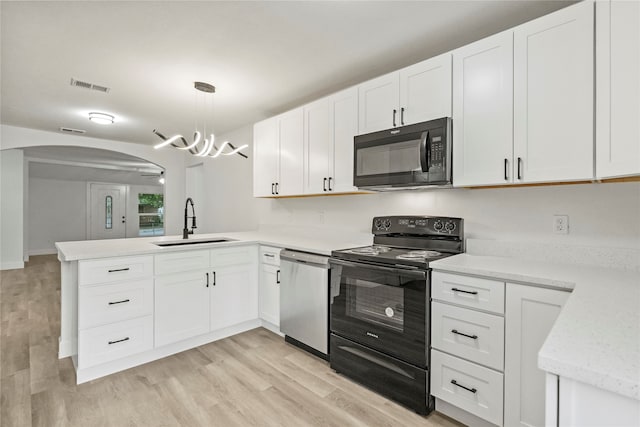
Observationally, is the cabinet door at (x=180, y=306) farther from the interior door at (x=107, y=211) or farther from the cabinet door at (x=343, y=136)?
the interior door at (x=107, y=211)

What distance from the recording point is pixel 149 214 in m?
11.0

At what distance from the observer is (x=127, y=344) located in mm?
2430

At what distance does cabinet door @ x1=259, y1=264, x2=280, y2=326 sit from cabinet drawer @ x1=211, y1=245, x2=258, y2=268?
0.55 ft

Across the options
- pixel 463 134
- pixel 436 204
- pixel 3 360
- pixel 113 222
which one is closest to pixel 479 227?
pixel 436 204

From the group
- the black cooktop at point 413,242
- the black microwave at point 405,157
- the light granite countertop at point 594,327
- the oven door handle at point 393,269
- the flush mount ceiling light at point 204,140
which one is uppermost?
the flush mount ceiling light at point 204,140

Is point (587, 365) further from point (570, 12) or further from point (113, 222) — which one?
point (113, 222)

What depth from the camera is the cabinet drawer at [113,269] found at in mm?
2227

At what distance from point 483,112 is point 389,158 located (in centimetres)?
68

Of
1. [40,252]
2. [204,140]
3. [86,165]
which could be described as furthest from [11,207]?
[204,140]

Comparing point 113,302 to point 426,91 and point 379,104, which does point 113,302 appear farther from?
point 426,91

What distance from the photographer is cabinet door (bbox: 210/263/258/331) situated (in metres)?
2.94

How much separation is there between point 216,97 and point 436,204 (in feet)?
8.59

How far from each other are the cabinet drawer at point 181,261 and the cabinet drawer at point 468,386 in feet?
6.65

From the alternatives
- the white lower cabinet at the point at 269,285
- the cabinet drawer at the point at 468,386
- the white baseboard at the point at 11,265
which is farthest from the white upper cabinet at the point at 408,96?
the white baseboard at the point at 11,265
